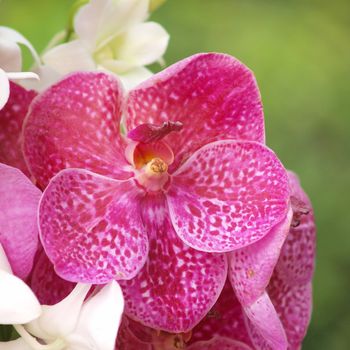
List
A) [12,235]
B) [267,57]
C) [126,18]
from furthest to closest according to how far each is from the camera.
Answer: [267,57] < [126,18] < [12,235]

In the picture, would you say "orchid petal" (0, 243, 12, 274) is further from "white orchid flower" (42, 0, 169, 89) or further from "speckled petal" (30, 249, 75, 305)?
"white orchid flower" (42, 0, 169, 89)

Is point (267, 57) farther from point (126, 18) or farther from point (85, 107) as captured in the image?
point (85, 107)

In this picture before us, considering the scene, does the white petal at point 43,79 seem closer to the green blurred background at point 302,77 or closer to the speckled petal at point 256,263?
the speckled petal at point 256,263

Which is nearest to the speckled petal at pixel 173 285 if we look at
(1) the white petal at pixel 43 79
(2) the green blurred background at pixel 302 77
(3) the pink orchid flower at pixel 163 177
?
(3) the pink orchid flower at pixel 163 177

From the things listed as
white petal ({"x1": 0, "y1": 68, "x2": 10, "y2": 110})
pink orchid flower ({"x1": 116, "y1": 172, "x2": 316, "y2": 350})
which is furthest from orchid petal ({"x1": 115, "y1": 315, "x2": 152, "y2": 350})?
white petal ({"x1": 0, "y1": 68, "x2": 10, "y2": 110})

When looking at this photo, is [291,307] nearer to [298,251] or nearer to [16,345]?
[298,251]

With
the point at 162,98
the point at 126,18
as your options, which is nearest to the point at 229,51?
the point at 126,18
